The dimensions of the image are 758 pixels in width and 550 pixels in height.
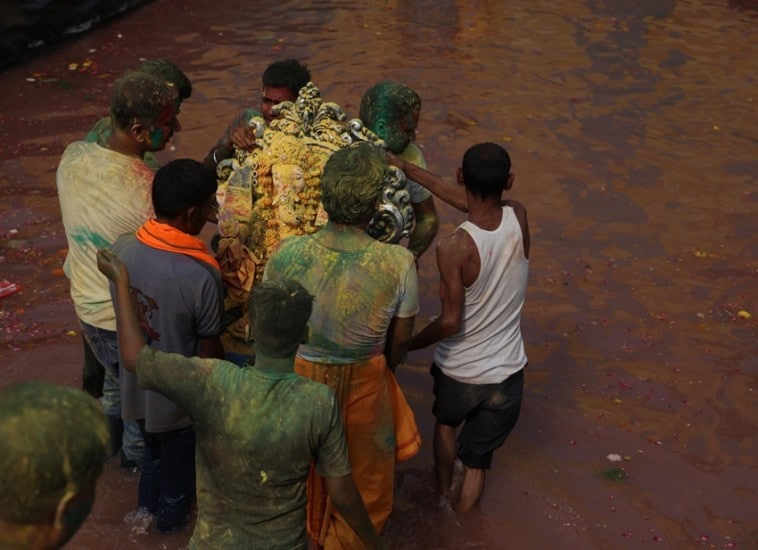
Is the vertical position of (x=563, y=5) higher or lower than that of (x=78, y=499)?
lower

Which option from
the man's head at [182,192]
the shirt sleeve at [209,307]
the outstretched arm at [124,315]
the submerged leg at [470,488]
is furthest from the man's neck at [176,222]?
the submerged leg at [470,488]

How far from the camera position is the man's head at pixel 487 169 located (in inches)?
153

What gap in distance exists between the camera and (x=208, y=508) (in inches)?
123

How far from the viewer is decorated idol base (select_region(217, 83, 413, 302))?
386 cm

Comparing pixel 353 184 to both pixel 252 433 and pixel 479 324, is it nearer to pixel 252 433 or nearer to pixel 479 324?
pixel 252 433

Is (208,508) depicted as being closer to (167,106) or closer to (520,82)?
(167,106)

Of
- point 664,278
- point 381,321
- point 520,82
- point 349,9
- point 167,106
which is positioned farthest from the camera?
point 349,9

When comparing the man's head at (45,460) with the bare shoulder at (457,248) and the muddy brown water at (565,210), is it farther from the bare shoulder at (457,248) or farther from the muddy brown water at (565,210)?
the muddy brown water at (565,210)

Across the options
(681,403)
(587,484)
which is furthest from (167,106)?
(681,403)

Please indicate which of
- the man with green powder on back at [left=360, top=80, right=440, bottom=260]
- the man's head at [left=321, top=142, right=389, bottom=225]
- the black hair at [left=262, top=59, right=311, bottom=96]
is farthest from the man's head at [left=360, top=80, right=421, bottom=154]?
the man's head at [left=321, top=142, right=389, bottom=225]

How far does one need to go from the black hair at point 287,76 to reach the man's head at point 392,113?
364mm

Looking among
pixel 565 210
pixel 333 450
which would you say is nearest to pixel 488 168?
pixel 333 450

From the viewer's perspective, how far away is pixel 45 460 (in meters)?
2.02

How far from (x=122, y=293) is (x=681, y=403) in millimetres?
3874
